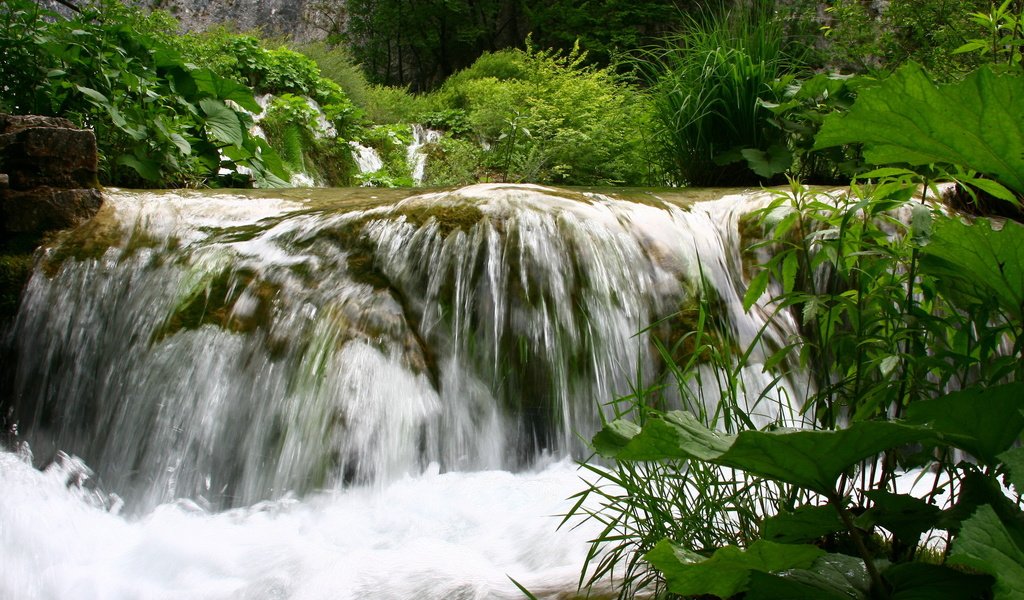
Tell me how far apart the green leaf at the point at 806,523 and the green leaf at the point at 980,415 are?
19cm

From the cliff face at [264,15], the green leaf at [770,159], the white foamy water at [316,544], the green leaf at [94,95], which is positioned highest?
the cliff face at [264,15]

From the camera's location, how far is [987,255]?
115cm

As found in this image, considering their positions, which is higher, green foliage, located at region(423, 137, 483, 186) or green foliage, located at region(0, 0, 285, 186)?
green foliage, located at region(0, 0, 285, 186)

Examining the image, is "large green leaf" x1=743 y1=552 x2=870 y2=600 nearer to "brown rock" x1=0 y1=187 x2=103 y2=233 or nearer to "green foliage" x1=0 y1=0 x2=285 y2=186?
"brown rock" x1=0 y1=187 x2=103 y2=233

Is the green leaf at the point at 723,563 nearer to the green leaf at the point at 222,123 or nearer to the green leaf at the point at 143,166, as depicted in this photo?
the green leaf at the point at 143,166

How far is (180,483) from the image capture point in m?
3.10

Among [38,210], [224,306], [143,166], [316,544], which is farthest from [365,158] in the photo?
[316,544]

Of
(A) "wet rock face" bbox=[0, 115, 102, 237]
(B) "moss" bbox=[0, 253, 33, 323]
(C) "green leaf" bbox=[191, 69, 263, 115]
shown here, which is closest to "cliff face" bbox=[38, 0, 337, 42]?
(C) "green leaf" bbox=[191, 69, 263, 115]

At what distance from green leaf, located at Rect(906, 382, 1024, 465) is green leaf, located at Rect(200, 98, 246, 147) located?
557 centimetres

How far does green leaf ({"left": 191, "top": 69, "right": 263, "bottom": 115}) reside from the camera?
18.9ft

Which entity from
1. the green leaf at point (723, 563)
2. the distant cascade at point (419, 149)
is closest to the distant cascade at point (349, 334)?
the green leaf at point (723, 563)

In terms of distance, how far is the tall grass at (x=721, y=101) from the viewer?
5.76 meters

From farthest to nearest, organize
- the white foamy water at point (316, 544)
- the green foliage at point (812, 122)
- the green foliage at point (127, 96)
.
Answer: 1. the green foliage at point (812, 122)
2. the green foliage at point (127, 96)
3. the white foamy water at point (316, 544)

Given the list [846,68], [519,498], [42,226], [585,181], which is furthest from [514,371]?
[846,68]
